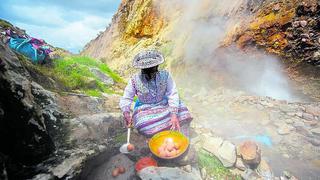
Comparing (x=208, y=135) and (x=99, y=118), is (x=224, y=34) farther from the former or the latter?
(x=99, y=118)

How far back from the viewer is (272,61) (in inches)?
345

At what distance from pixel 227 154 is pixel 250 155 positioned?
36 cm

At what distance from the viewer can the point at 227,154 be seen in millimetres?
4445

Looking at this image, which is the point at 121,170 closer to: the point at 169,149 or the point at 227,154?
the point at 169,149

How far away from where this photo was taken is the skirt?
4.11 m

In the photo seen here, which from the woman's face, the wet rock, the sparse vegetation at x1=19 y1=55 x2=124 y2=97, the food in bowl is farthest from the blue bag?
the wet rock

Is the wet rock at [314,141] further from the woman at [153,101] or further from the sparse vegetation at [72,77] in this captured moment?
the sparse vegetation at [72,77]

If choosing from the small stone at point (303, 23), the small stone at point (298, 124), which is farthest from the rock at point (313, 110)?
the small stone at point (303, 23)

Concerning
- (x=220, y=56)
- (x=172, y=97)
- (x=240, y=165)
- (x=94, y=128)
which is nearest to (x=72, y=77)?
(x=94, y=128)

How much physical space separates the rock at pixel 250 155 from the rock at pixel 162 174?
129 cm

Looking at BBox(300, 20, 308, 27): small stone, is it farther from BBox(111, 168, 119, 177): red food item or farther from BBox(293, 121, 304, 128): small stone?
BBox(111, 168, 119, 177): red food item

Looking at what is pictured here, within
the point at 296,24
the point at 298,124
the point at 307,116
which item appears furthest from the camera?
the point at 296,24

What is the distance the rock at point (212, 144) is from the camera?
15.1 feet

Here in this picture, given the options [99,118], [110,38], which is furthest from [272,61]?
[110,38]
